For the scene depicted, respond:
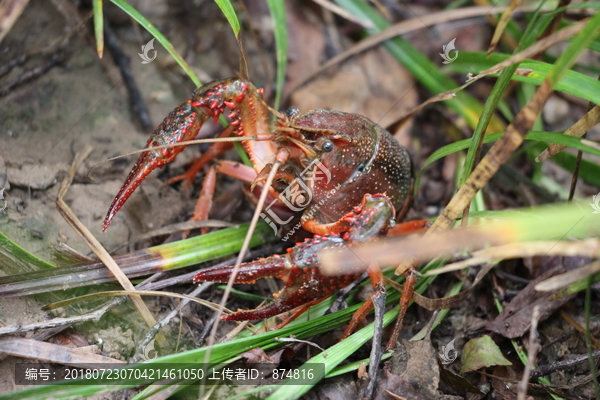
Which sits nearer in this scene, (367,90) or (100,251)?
(100,251)

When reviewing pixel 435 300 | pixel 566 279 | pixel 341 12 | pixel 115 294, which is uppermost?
pixel 341 12

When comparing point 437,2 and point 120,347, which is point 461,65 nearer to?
point 437,2

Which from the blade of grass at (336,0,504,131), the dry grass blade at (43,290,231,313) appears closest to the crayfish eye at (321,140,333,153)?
the dry grass blade at (43,290,231,313)

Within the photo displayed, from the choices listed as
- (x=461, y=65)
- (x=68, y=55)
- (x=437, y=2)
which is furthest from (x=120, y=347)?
(x=437, y=2)

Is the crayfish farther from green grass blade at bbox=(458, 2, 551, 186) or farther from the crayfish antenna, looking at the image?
green grass blade at bbox=(458, 2, 551, 186)

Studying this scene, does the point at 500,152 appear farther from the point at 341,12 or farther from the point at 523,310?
the point at 341,12

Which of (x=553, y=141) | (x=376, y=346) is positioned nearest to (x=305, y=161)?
(x=376, y=346)
